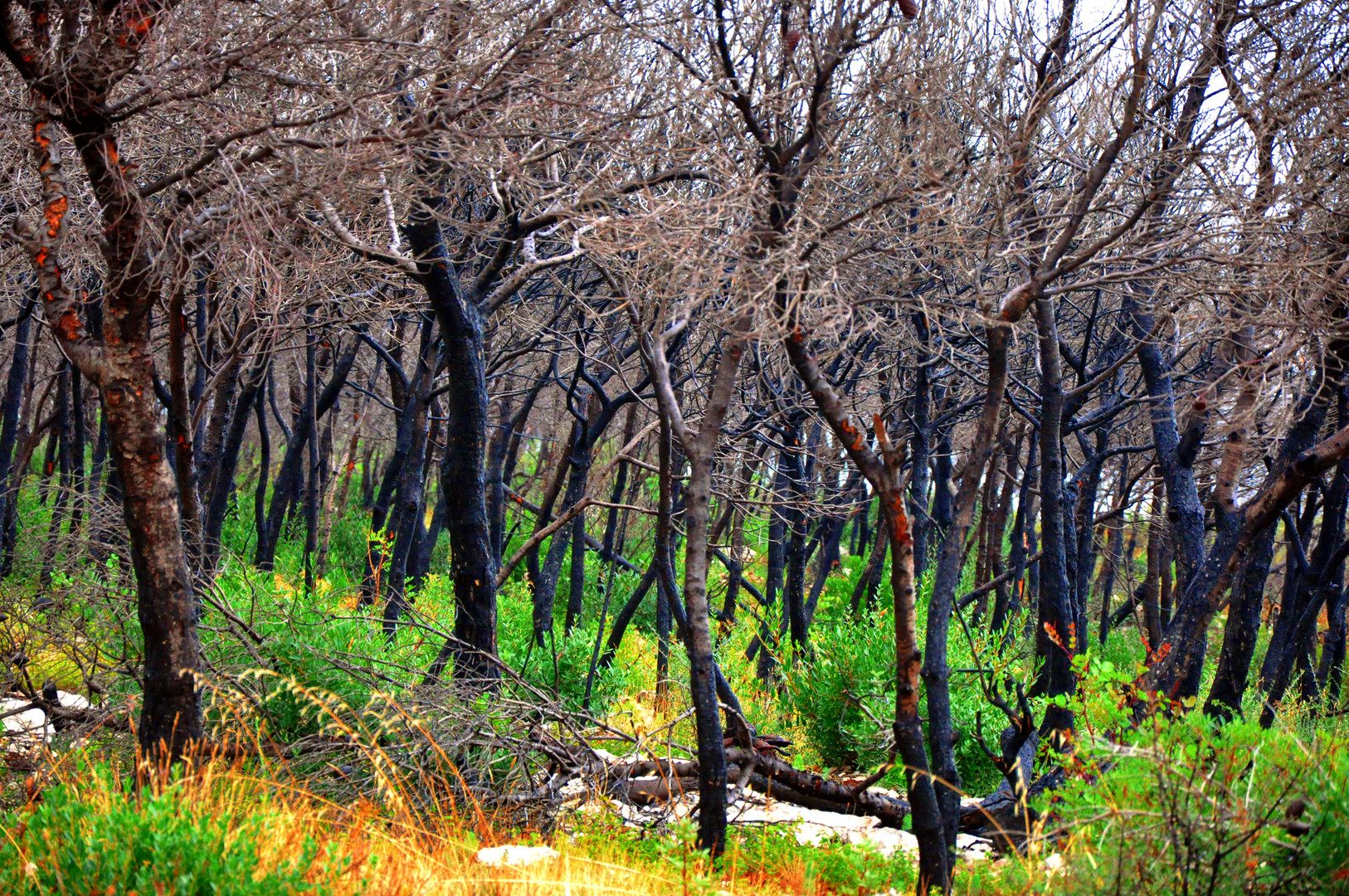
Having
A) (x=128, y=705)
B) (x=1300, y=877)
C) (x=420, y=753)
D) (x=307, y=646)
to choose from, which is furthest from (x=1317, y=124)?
(x=128, y=705)

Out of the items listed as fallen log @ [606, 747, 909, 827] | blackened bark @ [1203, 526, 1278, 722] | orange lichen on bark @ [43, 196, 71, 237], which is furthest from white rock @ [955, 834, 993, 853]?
orange lichen on bark @ [43, 196, 71, 237]

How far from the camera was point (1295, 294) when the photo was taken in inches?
221

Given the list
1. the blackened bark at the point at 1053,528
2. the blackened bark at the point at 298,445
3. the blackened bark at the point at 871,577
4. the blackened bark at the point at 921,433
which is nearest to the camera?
the blackened bark at the point at 1053,528

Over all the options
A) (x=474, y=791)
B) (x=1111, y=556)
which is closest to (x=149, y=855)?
(x=474, y=791)

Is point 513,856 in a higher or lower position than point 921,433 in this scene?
lower

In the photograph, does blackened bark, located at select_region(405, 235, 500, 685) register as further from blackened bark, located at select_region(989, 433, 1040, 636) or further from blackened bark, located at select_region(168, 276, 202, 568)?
blackened bark, located at select_region(989, 433, 1040, 636)

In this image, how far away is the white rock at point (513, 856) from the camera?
13.8 ft

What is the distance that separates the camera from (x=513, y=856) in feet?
14.1

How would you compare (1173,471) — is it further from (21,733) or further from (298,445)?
(298,445)

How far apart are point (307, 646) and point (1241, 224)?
5.38 meters

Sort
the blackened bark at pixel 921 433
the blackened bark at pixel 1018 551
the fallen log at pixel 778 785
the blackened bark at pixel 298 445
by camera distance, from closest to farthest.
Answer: the fallen log at pixel 778 785
the blackened bark at pixel 921 433
the blackened bark at pixel 298 445
the blackened bark at pixel 1018 551

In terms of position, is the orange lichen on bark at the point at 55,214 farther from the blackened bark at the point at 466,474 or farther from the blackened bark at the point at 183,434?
the blackened bark at the point at 466,474

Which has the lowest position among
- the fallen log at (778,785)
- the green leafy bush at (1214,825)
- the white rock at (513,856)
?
the fallen log at (778,785)

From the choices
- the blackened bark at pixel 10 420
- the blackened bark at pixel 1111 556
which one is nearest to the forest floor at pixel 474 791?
the blackened bark at pixel 10 420
